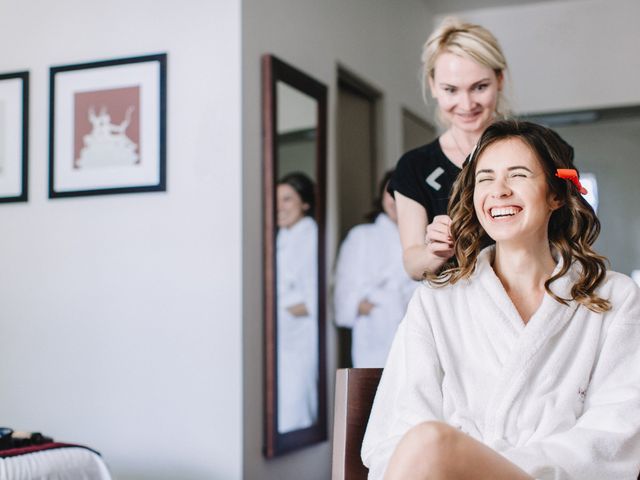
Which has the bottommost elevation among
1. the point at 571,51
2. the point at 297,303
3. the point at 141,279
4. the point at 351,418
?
the point at 351,418

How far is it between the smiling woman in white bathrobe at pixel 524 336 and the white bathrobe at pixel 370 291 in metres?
2.06

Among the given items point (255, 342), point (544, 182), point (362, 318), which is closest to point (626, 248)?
point (362, 318)

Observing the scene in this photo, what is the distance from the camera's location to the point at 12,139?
344cm

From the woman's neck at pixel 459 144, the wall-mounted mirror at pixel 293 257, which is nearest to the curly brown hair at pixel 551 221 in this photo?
the woman's neck at pixel 459 144

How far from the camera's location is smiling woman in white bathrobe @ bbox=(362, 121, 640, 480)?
57.8 inches

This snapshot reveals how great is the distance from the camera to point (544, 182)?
1.65 metres

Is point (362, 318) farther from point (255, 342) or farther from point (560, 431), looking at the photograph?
point (560, 431)

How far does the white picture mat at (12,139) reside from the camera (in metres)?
3.42

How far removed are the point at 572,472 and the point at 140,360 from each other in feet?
6.68

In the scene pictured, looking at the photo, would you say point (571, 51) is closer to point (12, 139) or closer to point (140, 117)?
point (140, 117)

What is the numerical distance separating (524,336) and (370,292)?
234 centimetres

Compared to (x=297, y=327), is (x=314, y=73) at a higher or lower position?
higher

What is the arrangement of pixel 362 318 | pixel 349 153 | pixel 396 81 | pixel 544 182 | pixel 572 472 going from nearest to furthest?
pixel 572 472 < pixel 544 182 < pixel 362 318 < pixel 349 153 < pixel 396 81

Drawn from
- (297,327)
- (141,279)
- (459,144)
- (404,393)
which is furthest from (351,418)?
(297,327)
